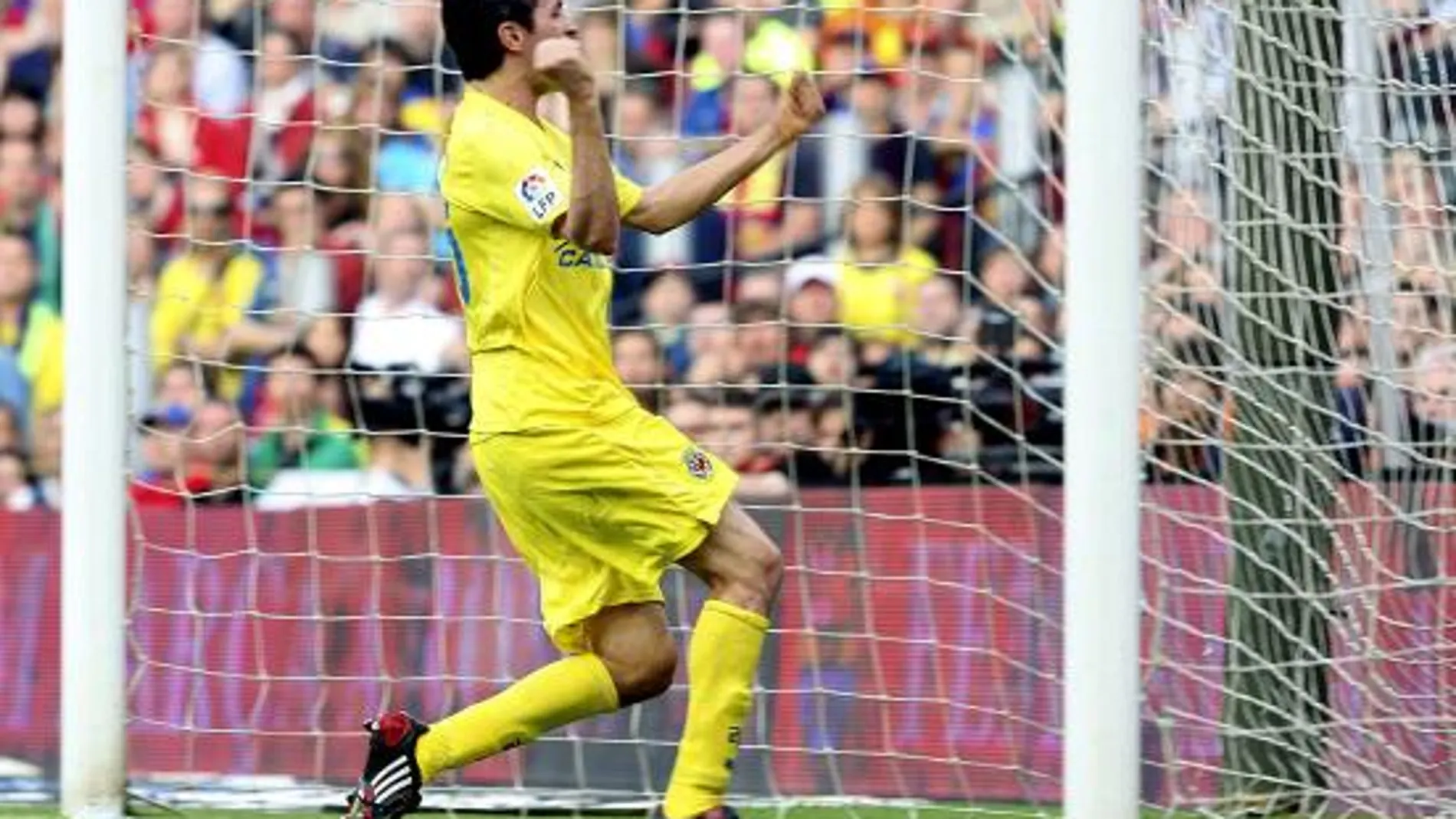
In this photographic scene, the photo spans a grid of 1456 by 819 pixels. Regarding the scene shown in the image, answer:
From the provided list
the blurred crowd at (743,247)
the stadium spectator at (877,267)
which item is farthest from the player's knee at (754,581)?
the stadium spectator at (877,267)

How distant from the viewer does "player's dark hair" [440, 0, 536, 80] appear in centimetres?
582

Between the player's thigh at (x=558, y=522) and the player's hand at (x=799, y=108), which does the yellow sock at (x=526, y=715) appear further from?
the player's hand at (x=799, y=108)

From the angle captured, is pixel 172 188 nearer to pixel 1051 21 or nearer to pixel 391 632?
pixel 391 632

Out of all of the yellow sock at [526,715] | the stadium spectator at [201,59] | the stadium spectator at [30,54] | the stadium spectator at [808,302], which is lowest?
the yellow sock at [526,715]

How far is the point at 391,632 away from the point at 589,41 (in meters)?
1.52

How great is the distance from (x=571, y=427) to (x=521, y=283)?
0.29 m

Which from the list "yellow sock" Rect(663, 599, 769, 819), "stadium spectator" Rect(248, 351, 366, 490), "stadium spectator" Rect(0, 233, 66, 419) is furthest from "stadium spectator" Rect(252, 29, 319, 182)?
"yellow sock" Rect(663, 599, 769, 819)

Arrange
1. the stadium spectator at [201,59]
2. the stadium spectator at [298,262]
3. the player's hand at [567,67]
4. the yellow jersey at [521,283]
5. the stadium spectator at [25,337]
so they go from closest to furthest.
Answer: the player's hand at [567,67] < the yellow jersey at [521,283] < the stadium spectator at [201,59] < the stadium spectator at [298,262] < the stadium spectator at [25,337]

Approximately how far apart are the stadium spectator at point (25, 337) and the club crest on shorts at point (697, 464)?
3.17m

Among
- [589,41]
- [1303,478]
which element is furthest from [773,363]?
[1303,478]

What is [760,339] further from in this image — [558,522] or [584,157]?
[584,157]

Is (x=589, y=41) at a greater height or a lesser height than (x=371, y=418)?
greater

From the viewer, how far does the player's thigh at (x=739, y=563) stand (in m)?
5.91

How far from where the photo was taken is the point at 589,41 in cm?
737
